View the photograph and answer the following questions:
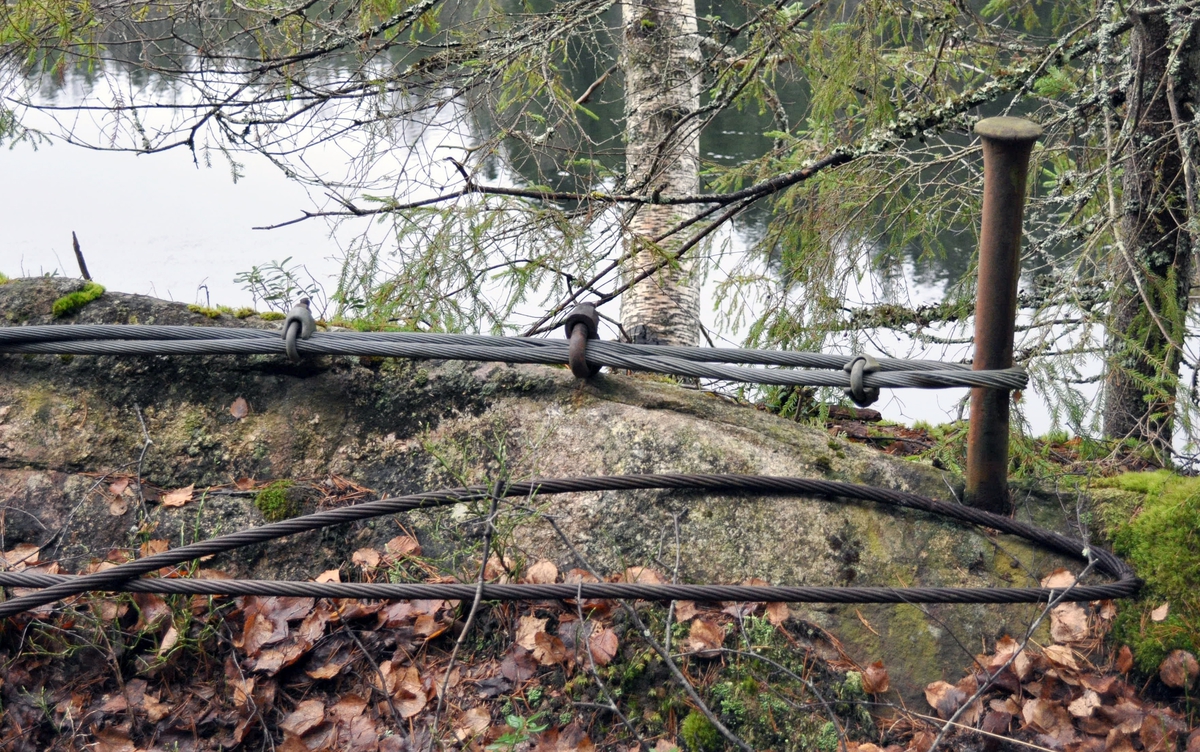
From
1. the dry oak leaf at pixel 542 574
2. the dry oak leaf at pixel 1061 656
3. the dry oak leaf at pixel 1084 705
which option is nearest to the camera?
the dry oak leaf at pixel 1084 705

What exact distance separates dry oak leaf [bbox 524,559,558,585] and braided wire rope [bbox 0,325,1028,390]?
21.8 inches

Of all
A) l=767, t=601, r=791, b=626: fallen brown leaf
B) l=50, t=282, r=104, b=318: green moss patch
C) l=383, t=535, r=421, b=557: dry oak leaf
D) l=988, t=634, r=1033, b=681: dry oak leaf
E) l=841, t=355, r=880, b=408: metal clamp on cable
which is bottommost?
l=988, t=634, r=1033, b=681: dry oak leaf

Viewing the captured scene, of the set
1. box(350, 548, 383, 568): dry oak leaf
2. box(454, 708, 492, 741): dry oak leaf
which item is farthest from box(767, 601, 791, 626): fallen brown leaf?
box(350, 548, 383, 568): dry oak leaf

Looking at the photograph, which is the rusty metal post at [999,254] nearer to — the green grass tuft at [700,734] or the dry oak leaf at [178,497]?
the green grass tuft at [700,734]

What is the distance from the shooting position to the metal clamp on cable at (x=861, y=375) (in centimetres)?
220

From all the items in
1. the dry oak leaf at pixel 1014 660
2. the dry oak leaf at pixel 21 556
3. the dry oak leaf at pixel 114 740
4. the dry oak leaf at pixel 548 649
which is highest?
the dry oak leaf at pixel 21 556

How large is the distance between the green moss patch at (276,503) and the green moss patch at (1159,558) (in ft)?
7.44

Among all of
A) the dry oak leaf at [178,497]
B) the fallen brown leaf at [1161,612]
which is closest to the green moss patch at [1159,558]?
the fallen brown leaf at [1161,612]

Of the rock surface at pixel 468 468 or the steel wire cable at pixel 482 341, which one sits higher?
the steel wire cable at pixel 482 341

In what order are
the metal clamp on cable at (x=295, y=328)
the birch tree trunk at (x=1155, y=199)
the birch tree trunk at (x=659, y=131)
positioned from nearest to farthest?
the metal clamp on cable at (x=295, y=328) → the birch tree trunk at (x=1155, y=199) → the birch tree trunk at (x=659, y=131)

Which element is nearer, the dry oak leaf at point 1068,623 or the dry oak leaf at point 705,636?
the dry oak leaf at point 705,636

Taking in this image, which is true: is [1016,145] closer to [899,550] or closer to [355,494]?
[899,550]

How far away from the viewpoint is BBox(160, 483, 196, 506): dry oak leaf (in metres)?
2.52

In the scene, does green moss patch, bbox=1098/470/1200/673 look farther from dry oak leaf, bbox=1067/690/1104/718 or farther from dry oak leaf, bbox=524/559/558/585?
dry oak leaf, bbox=524/559/558/585
